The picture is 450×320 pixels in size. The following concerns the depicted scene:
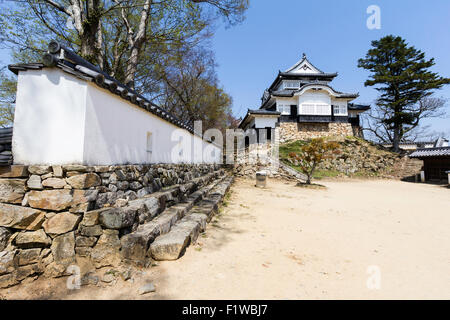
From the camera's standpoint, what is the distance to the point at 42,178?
8.99 feet

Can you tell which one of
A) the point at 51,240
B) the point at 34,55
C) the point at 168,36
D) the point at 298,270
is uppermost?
the point at 168,36

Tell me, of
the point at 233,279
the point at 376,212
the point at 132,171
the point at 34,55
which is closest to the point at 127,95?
the point at 132,171

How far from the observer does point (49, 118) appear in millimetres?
2859

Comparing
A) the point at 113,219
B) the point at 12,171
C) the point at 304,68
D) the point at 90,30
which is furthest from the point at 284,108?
the point at 12,171

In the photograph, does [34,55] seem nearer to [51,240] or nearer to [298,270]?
[51,240]

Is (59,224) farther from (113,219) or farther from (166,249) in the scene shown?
(166,249)

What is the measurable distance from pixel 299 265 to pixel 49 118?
421cm

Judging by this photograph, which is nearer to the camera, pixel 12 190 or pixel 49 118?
pixel 12 190

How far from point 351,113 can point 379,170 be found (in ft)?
31.6

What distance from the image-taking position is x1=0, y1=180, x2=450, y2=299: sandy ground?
2428 millimetres

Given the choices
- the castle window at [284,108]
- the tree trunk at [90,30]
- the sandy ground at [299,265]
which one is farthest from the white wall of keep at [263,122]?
the sandy ground at [299,265]

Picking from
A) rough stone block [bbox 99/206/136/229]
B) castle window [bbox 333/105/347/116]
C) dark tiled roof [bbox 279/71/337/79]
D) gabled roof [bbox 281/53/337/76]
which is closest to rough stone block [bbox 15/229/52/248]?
rough stone block [bbox 99/206/136/229]

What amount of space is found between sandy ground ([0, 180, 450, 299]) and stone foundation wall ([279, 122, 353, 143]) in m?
19.2

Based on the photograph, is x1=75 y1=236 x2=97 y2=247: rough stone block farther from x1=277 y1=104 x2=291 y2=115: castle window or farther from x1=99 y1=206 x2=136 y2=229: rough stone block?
x1=277 y1=104 x2=291 y2=115: castle window
